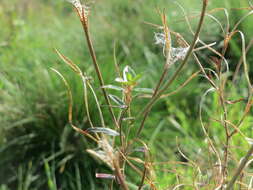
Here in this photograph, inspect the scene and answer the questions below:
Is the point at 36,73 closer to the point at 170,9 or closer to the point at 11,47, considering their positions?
the point at 11,47

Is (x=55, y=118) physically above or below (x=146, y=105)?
below

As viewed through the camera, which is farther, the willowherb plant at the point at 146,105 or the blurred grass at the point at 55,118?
the blurred grass at the point at 55,118

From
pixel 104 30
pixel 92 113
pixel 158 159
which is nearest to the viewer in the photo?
pixel 92 113

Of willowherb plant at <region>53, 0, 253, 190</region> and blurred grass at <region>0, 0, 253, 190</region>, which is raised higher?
willowherb plant at <region>53, 0, 253, 190</region>

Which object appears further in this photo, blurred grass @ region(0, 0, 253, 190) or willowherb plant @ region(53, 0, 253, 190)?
blurred grass @ region(0, 0, 253, 190)

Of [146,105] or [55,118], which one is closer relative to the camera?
[146,105]

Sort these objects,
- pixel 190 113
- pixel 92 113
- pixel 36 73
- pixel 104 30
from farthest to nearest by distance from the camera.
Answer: pixel 104 30
pixel 190 113
pixel 36 73
pixel 92 113

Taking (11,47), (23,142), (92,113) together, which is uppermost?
(11,47)

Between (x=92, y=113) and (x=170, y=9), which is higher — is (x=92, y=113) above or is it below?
below

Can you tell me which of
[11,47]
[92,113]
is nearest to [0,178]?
[92,113]

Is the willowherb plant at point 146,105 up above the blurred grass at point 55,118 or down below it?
above

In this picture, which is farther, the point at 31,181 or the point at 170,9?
the point at 170,9
